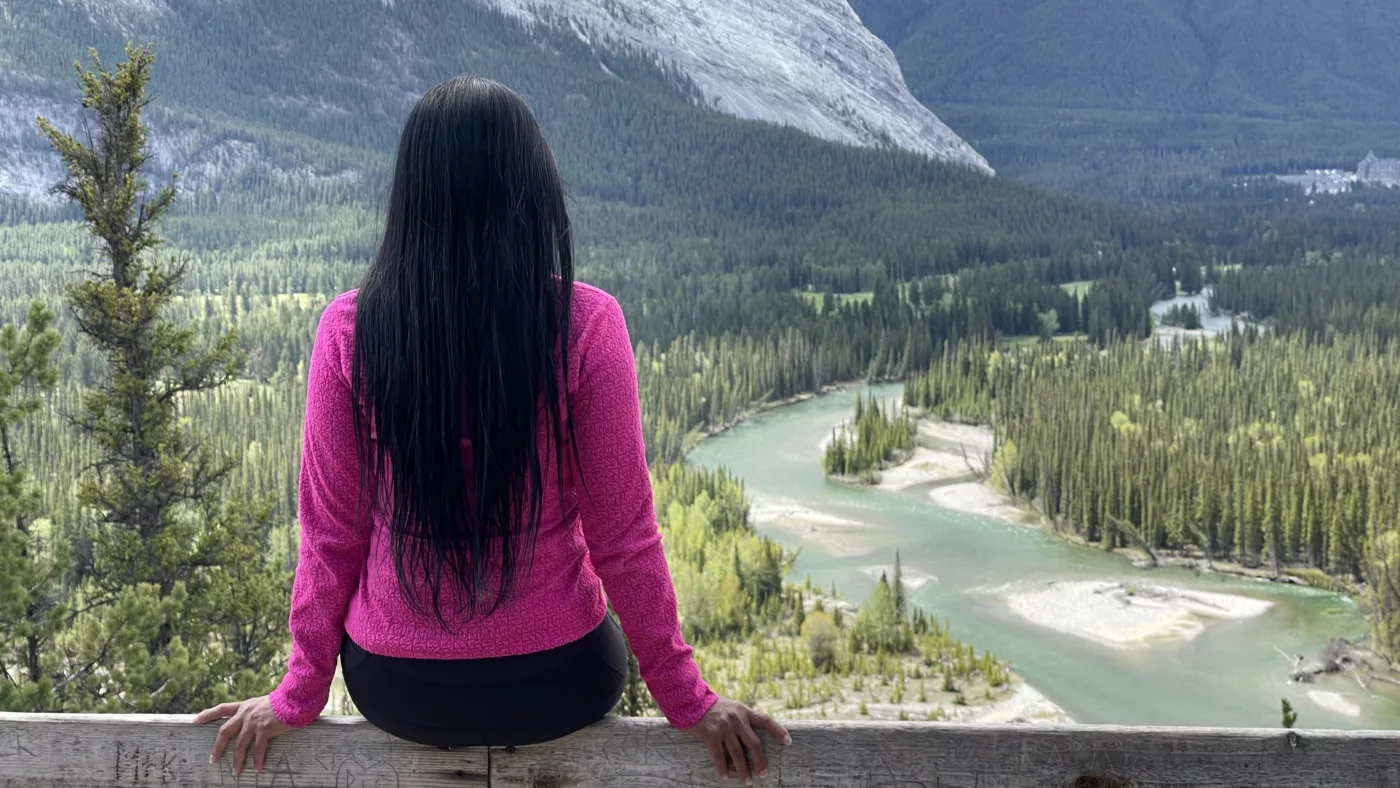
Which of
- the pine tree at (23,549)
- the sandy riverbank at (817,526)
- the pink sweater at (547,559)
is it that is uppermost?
the pink sweater at (547,559)

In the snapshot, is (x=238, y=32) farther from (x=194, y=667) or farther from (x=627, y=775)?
(x=627, y=775)

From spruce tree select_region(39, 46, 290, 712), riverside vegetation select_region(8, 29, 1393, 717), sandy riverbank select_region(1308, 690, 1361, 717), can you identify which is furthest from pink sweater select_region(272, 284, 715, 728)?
sandy riverbank select_region(1308, 690, 1361, 717)

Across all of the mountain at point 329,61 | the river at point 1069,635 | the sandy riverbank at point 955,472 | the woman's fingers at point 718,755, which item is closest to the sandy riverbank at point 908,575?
the river at point 1069,635

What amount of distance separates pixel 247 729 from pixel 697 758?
133cm

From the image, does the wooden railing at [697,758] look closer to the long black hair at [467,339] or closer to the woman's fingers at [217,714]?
the woman's fingers at [217,714]

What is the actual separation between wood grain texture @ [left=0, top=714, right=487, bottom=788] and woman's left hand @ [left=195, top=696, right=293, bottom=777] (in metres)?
0.04

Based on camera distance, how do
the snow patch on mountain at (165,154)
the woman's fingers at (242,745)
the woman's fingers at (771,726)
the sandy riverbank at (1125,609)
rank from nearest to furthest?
the woman's fingers at (771,726)
the woman's fingers at (242,745)
the sandy riverbank at (1125,609)
the snow patch on mountain at (165,154)

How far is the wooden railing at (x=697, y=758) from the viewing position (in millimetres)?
4203

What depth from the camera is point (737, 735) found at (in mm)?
4215

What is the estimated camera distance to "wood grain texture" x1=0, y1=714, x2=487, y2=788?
437 centimetres

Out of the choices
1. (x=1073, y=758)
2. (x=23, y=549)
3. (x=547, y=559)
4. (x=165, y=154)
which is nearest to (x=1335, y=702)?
(x=23, y=549)

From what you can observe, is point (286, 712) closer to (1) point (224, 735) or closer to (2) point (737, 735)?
(1) point (224, 735)

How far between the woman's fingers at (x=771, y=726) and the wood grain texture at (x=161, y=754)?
1.04m

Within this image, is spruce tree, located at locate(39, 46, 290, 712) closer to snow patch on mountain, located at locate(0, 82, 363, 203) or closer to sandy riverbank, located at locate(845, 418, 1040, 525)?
sandy riverbank, located at locate(845, 418, 1040, 525)
